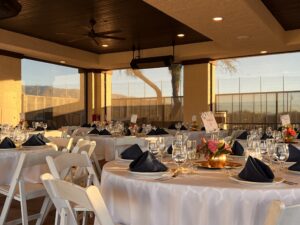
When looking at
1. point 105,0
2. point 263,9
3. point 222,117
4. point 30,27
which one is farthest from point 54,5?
point 222,117

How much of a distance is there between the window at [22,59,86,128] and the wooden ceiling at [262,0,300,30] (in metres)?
7.49

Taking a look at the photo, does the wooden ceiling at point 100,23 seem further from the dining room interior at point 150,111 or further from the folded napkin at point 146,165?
the folded napkin at point 146,165

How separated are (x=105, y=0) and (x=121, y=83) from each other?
275 inches

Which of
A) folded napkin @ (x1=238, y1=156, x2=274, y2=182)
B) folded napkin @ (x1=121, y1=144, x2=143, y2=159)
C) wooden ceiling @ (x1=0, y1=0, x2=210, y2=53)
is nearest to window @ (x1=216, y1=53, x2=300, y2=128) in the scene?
wooden ceiling @ (x1=0, y1=0, x2=210, y2=53)

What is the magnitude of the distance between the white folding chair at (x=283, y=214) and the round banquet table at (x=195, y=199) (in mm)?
553

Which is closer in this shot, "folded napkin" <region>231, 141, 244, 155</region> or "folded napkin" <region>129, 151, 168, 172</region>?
"folded napkin" <region>129, 151, 168, 172</region>

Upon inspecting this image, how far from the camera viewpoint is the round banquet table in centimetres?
188

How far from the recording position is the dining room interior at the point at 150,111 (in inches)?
78.3

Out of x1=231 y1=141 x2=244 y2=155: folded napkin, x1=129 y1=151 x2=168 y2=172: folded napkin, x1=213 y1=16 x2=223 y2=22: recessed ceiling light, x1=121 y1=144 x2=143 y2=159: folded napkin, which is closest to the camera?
x1=129 y1=151 x2=168 y2=172: folded napkin

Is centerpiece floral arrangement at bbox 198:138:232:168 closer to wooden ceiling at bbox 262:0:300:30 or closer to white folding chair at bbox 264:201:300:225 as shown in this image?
white folding chair at bbox 264:201:300:225

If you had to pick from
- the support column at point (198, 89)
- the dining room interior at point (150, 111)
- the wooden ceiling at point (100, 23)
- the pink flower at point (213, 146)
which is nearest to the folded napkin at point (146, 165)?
the dining room interior at point (150, 111)

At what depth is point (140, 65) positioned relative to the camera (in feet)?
35.5

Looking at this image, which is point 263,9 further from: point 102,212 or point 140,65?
point 102,212

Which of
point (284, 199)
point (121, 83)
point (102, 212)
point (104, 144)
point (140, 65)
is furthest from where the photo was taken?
point (121, 83)
